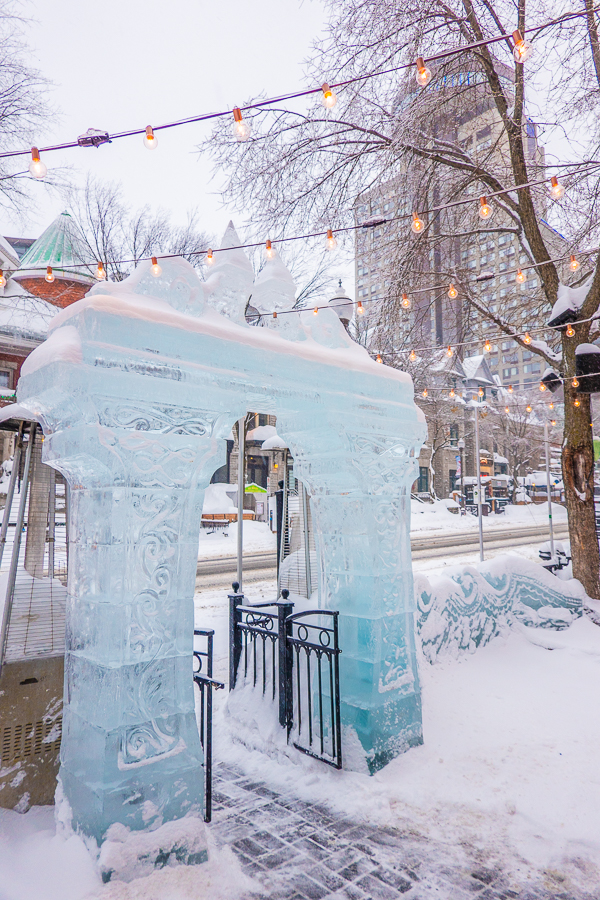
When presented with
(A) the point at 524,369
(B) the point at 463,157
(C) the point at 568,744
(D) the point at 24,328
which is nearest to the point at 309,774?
(C) the point at 568,744

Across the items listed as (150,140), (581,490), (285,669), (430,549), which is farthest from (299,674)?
(430,549)

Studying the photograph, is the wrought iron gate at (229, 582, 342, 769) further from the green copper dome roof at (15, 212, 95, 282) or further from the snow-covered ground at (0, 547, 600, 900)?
the green copper dome roof at (15, 212, 95, 282)

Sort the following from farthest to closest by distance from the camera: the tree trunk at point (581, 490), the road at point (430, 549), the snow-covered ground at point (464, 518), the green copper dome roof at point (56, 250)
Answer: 1. the snow-covered ground at point (464, 518)
2. the road at point (430, 549)
3. the green copper dome roof at point (56, 250)
4. the tree trunk at point (581, 490)

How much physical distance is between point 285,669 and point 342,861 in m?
1.67

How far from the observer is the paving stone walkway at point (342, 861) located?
2914 millimetres

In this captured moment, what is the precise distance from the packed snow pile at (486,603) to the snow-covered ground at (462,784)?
363mm

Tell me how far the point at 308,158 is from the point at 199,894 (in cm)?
892

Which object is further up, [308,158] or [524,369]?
[524,369]

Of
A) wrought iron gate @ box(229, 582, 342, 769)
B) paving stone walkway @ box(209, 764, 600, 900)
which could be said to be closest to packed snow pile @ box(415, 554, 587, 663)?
wrought iron gate @ box(229, 582, 342, 769)

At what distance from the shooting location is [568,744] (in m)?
4.68

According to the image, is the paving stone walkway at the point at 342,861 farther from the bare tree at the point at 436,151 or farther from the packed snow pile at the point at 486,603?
the bare tree at the point at 436,151

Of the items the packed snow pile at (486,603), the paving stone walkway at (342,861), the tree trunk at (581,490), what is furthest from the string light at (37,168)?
the tree trunk at (581,490)

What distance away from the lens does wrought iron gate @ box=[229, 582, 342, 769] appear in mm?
4418

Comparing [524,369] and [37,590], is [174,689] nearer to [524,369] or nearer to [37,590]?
[37,590]
